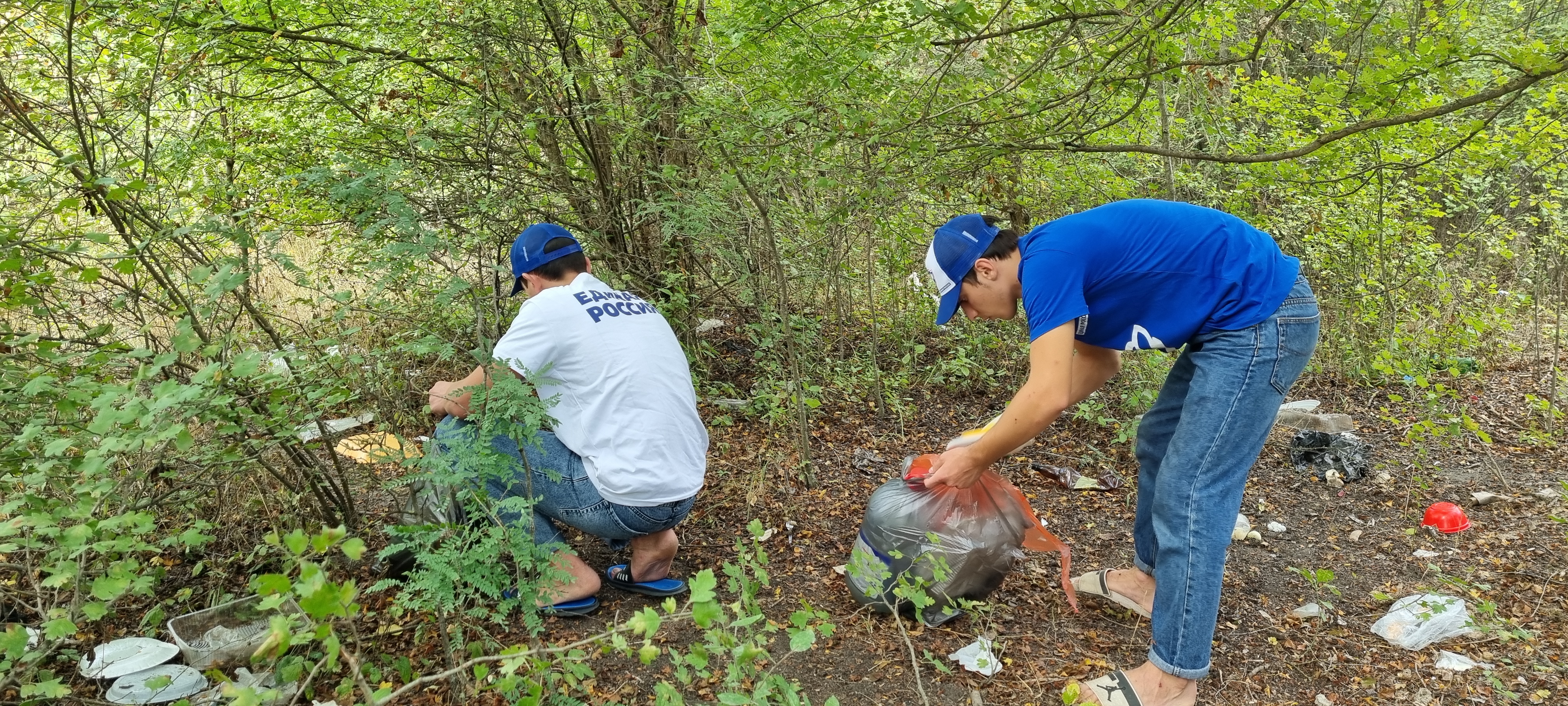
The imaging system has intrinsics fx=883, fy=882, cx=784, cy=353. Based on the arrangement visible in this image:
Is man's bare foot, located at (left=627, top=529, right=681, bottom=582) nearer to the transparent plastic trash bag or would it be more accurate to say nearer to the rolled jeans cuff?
the transparent plastic trash bag

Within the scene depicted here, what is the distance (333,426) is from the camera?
11.4 feet

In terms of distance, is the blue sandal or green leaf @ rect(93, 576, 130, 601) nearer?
green leaf @ rect(93, 576, 130, 601)

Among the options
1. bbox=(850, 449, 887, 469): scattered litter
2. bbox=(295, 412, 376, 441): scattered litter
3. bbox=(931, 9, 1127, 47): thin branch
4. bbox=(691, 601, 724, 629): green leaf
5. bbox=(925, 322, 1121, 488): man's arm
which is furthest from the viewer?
bbox=(850, 449, 887, 469): scattered litter

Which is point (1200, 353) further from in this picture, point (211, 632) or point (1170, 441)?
point (211, 632)

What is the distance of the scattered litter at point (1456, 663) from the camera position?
2.48 m

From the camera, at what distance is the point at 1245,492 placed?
12.9 ft

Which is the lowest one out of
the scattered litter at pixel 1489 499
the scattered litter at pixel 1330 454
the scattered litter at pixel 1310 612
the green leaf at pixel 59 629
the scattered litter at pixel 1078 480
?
the scattered litter at pixel 1489 499

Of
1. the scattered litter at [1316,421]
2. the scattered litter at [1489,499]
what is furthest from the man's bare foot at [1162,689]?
the scattered litter at [1316,421]

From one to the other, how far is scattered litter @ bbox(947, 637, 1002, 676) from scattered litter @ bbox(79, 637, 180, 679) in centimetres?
214

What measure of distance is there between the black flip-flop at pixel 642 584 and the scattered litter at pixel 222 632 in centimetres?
93

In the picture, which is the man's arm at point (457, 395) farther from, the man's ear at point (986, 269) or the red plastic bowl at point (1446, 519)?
the red plastic bowl at point (1446, 519)

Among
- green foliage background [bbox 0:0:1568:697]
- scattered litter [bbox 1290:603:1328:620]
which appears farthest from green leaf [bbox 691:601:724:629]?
scattered litter [bbox 1290:603:1328:620]

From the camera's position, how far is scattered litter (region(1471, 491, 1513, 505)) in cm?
364

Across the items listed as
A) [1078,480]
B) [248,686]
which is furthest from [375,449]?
[1078,480]
